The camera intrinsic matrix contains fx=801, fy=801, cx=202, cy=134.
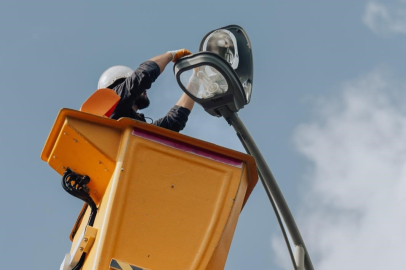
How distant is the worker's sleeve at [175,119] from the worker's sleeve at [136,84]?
672 mm

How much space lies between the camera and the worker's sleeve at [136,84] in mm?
7145

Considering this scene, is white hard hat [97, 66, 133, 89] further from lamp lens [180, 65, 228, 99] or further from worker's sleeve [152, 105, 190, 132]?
lamp lens [180, 65, 228, 99]

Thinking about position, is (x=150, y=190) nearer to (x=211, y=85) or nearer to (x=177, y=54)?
(x=211, y=85)

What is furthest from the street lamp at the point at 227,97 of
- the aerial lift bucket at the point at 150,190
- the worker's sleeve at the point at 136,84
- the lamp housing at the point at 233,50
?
the worker's sleeve at the point at 136,84

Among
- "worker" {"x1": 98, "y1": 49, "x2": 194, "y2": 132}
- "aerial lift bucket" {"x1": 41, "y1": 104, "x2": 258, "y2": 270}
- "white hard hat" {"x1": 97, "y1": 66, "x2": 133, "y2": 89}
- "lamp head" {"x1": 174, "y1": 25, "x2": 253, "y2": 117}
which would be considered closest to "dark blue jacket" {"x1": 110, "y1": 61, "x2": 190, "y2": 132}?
"worker" {"x1": 98, "y1": 49, "x2": 194, "y2": 132}

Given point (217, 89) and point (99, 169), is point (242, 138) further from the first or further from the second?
point (99, 169)

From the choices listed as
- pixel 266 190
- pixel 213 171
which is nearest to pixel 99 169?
pixel 213 171

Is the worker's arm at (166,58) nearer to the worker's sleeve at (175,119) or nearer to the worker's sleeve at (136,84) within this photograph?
the worker's sleeve at (136,84)

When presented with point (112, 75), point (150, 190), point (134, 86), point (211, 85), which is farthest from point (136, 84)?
point (150, 190)

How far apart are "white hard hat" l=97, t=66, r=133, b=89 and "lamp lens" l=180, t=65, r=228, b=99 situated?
5.40ft

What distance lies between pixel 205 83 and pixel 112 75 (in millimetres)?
1775

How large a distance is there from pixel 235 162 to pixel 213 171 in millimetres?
214

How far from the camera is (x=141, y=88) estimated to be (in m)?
7.17

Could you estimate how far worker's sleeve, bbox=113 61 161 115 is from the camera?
714 centimetres
